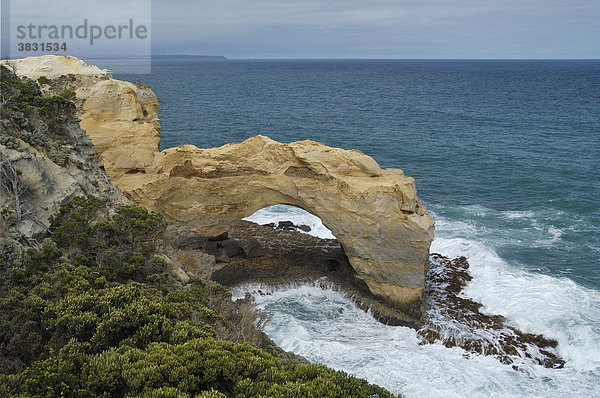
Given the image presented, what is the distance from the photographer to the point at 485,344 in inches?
820

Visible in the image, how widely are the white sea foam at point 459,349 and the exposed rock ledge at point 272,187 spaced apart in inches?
96.4

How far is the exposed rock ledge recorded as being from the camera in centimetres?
2225

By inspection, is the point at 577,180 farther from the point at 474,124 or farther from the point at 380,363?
the point at 380,363

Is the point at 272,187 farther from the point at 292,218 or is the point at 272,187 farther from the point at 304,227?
the point at 292,218

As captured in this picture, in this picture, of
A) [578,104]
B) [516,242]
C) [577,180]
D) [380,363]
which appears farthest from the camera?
[578,104]

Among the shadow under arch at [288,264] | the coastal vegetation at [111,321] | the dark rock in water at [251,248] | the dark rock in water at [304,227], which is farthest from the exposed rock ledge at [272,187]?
the dark rock in water at [304,227]

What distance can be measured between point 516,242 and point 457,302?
898 cm

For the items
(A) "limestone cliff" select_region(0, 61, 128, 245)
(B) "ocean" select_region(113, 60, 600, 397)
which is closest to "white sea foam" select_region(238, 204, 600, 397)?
(B) "ocean" select_region(113, 60, 600, 397)

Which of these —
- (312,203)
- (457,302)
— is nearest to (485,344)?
(457,302)

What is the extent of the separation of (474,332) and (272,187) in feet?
36.2

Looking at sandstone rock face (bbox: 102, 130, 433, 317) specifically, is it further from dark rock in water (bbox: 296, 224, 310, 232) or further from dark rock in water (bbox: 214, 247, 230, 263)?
dark rock in water (bbox: 296, 224, 310, 232)

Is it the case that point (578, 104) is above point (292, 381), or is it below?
above

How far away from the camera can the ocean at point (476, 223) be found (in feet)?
64.1

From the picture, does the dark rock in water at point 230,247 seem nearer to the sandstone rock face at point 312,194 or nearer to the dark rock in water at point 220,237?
the dark rock in water at point 220,237
